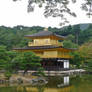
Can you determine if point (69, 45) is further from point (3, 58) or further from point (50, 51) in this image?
point (3, 58)

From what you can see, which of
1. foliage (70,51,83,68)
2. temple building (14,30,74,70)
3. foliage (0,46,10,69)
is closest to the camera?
foliage (0,46,10,69)

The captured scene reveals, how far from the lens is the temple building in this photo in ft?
78.8

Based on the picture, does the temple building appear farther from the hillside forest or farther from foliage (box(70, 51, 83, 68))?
the hillside forest

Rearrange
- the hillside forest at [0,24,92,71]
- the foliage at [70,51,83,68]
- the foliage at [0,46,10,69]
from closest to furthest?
the foliage at [0,46,10,69] → the hillside forest at [0,24,92,71] → the foliage at [70,51,83,68]

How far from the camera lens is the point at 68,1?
3719 millimetres

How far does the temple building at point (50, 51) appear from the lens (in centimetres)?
2402

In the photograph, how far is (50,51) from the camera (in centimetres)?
2453

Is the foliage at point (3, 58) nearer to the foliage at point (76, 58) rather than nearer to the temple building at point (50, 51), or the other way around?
the temple building at point (50, 51)

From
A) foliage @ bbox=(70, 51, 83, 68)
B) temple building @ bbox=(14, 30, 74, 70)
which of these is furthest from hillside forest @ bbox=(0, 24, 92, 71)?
temple building @ bbox=(14, 30, 74, 70)

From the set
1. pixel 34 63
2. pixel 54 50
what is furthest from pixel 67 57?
pixel 34 63

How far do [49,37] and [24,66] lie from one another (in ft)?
29.3

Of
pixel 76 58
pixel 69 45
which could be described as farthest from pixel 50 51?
pixel 69 45

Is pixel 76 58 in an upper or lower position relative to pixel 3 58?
lower

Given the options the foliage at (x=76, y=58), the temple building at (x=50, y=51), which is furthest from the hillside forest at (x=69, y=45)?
the temple building at (x=50, y=51)
